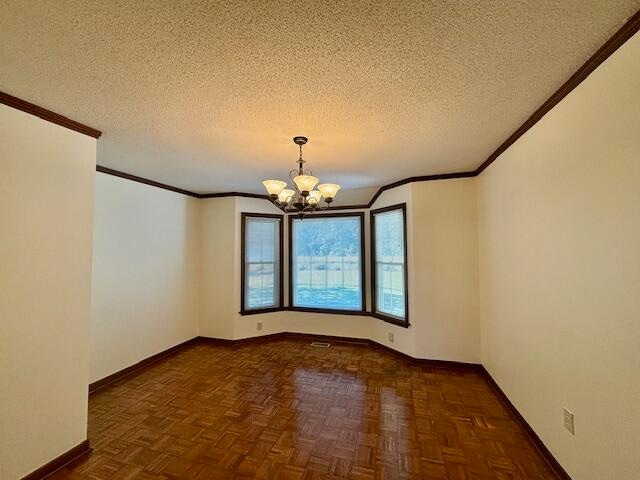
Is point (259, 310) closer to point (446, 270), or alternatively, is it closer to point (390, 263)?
point (390, 263)

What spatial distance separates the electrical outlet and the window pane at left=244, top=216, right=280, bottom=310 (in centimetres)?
383

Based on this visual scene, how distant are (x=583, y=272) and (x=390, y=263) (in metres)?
2.62

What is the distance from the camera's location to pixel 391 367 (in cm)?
355

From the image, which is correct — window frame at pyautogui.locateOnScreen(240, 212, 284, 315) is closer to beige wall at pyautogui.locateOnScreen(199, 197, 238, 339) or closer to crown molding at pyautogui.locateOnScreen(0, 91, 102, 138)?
beige wall at pyautogui.locateOnScreen(199, 197, 238, 339)

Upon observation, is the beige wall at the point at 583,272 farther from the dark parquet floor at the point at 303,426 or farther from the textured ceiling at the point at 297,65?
the dark parquet floor at the point at 303,426

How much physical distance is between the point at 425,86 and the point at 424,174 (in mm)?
2022

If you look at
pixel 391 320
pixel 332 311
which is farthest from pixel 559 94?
pixel 332 311

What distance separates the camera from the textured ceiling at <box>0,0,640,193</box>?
111 cm

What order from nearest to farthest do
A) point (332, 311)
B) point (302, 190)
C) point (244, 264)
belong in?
1. point (302, 190)
2. point (244, 264)
3. point (332, 311)

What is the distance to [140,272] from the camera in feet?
11.8

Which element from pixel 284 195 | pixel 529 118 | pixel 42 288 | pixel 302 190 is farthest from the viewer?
pixel 284 195

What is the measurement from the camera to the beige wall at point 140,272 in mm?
3105

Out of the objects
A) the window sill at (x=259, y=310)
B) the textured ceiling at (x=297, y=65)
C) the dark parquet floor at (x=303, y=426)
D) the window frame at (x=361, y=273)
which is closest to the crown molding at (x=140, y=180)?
the textured ceiling at (x=297, y=65)

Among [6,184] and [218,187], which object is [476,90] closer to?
[6,184]
